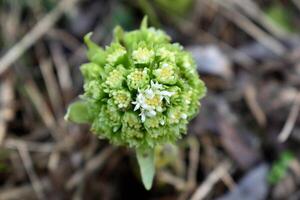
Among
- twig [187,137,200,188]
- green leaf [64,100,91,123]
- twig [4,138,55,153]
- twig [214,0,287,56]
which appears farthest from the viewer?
twig [214,0,287,56]

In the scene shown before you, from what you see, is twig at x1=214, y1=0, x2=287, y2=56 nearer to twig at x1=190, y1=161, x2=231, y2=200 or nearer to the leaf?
the leaf

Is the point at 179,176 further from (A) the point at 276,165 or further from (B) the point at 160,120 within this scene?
(B) the point at 160,120

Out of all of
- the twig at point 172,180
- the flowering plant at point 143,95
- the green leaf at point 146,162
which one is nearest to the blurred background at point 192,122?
the twig at point 172,180

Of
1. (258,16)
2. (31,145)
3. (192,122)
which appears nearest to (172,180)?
(192,122)

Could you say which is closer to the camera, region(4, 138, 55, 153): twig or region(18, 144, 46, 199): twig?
region(18, 144, 46, 199): twig

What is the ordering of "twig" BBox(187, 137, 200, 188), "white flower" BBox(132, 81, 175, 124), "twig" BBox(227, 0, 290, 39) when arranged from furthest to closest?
1. "twig" BBox(227, 0, 290, 39)
2. "twig" BBox(187, 137, 200, 188)
3. "white flower" BBox(132, 81, 175, 124)

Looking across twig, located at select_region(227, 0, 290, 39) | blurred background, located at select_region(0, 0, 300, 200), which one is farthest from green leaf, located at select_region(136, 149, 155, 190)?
twig, located at select_region(227, 0, 290, 39)

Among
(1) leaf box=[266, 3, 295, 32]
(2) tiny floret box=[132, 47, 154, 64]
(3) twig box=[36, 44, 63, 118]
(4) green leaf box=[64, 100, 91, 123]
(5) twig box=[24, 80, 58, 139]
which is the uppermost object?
(1) leaf box=[266, 3, 295, 32]
